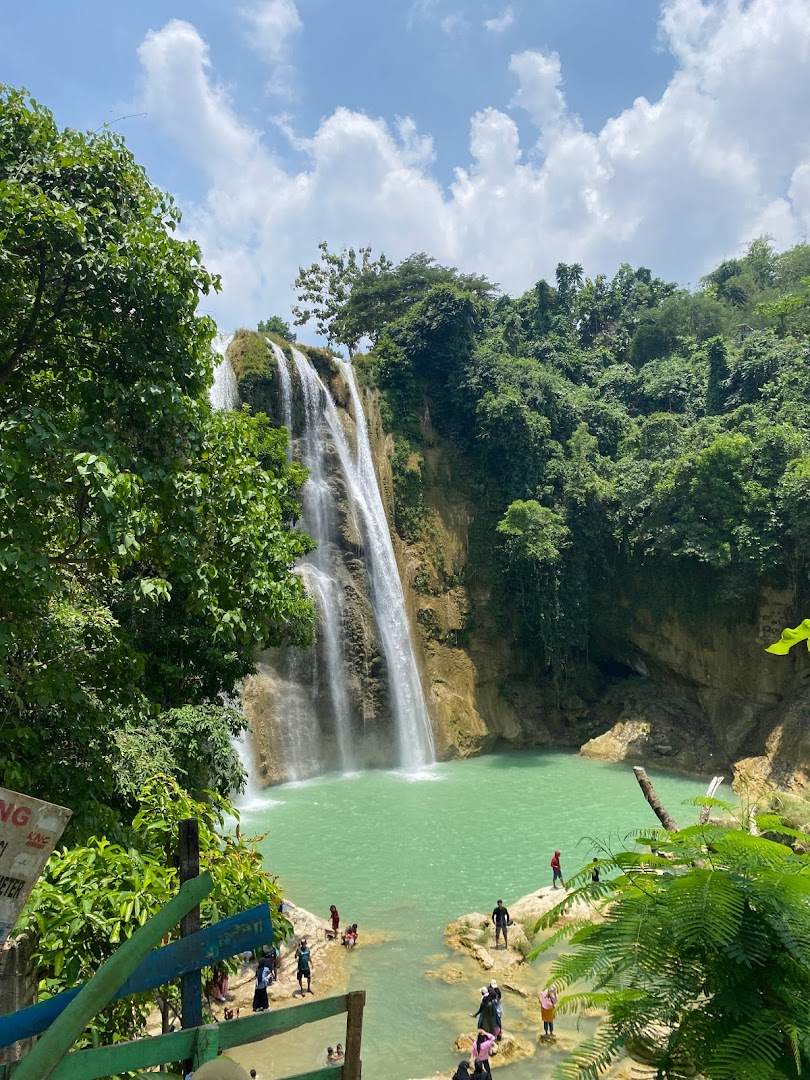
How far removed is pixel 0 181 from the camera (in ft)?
17.1

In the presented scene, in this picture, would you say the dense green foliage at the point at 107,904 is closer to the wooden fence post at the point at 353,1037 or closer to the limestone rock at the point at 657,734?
the wooden fence post at the point at 353,1037

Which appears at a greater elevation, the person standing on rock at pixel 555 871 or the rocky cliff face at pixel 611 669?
the rocky cliff face at pixel 611 669

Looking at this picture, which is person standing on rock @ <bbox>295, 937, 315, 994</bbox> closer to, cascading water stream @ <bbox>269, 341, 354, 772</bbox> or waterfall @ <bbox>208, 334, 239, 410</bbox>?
cascading water stream @ <bbox>269, 341, 354, 772</bbox>

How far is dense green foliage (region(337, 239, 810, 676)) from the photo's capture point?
20.6 m

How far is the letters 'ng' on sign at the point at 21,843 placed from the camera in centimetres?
221

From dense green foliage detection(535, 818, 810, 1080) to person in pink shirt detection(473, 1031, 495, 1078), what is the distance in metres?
4.72

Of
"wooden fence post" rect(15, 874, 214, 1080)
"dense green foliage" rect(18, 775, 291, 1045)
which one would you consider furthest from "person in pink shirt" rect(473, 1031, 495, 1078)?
"wooden fence post" rect(15, 874, 214, 1080)

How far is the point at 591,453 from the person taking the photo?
26.0m

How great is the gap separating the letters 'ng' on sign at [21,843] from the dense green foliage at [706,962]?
6.64ft

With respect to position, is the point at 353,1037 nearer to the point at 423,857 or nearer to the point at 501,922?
the point at 501,922

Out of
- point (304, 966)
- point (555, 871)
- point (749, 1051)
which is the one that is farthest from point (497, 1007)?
point (749, 1051)

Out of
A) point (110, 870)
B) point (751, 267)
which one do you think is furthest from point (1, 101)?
point (751, 267)

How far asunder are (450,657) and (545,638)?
10.0ft

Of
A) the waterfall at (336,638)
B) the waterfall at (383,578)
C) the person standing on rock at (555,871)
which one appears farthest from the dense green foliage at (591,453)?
the person standing on rock at (555,871)
